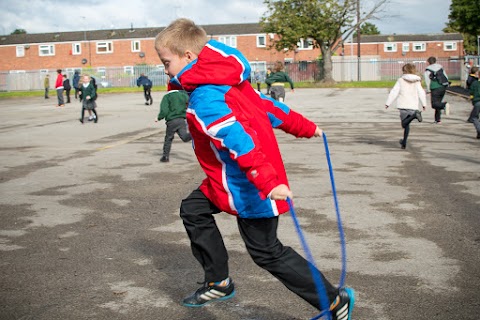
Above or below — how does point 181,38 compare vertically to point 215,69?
above

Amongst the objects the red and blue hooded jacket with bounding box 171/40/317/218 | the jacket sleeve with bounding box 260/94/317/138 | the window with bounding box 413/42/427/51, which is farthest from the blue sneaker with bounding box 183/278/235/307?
the window with bounding box 413/42/427/51

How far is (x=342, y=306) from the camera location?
3449mm

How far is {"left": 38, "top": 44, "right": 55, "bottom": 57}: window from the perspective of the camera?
82562 mm

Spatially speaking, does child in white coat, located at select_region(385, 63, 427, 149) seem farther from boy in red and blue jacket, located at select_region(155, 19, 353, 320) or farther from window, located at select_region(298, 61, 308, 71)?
window, located at select_region(298, 61, 308, 71)

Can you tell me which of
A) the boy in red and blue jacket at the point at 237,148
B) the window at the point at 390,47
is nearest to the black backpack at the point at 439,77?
the boy in red and blue jacket at the point at 237,148

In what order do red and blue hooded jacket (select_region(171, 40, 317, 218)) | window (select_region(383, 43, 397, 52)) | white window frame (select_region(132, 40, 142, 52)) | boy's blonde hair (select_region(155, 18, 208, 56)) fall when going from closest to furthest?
red and blue hooded jacket (select_region(171, 40, 317, 218)) < boy's blonde hair (select_region(155, 18, 208, 56)) < white window frame (select_region(132, 40, 142, 52)) < window (select_region(383, 43, 397, 52))

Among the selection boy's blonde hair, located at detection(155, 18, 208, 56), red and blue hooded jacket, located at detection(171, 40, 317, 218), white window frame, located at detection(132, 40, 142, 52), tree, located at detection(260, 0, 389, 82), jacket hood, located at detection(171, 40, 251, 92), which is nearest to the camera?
red and blue hooded jacket, located at detection(171, 40, 317, 218)

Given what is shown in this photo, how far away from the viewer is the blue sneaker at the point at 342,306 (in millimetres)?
3438

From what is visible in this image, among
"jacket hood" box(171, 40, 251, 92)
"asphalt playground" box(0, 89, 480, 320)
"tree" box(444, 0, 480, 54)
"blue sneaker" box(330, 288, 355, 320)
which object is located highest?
"tree" box(444, 0, 480, 54)

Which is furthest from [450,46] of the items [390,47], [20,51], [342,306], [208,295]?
[342,306]

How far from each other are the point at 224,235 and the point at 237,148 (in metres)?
2.93

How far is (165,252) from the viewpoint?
213 inches

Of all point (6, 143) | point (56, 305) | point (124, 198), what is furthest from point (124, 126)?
point (56, 305)

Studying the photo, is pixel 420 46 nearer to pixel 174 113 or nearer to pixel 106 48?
pixel 106 48
